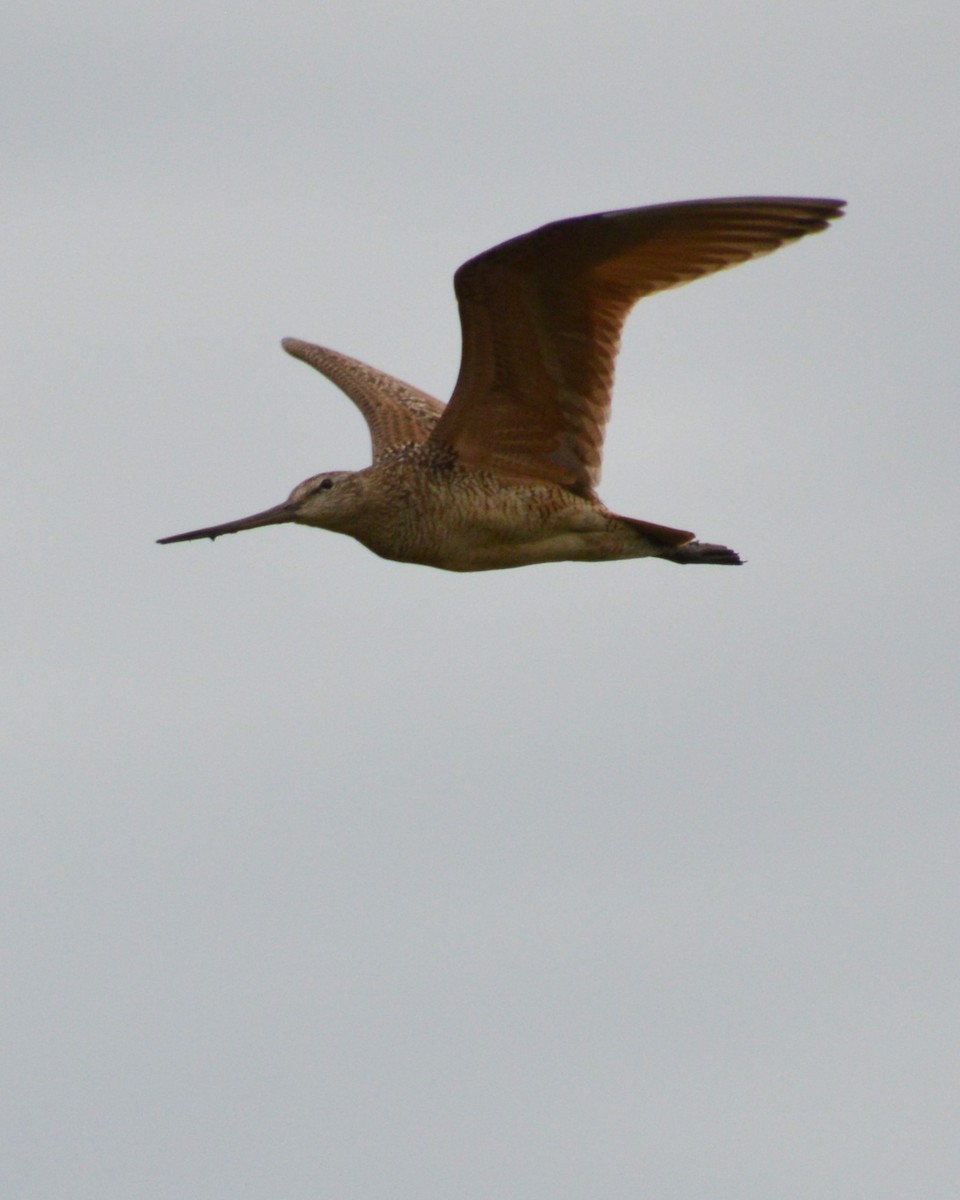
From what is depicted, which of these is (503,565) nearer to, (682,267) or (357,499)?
(357,499)

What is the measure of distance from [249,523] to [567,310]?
2089mm

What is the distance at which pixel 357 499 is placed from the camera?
15484 millimetres

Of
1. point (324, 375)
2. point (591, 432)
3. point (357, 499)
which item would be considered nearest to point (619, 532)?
point (591, 432)

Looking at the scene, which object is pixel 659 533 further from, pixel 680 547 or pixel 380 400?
pixel 380 400

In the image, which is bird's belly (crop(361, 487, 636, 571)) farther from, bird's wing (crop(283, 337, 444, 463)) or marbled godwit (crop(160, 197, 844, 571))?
bird's wing (crop(283, 337, 444, 463))

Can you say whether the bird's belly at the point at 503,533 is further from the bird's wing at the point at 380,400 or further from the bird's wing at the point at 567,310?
the bird's wing at the point at 380,400

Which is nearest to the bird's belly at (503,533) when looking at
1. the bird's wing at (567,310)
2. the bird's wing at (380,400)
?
the bird's wing at (567,310)

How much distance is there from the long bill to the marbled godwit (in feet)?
0.05

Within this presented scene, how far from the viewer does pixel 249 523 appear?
1532cm

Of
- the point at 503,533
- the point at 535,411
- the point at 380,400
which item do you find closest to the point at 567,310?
the point at 535,411

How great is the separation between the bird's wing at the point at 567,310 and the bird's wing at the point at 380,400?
2.86 ft

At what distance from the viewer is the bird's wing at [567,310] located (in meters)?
14.5

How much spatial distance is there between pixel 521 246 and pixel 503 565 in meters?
2.20

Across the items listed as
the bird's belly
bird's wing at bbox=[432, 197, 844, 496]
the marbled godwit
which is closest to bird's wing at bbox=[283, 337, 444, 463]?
the marbled godwit
